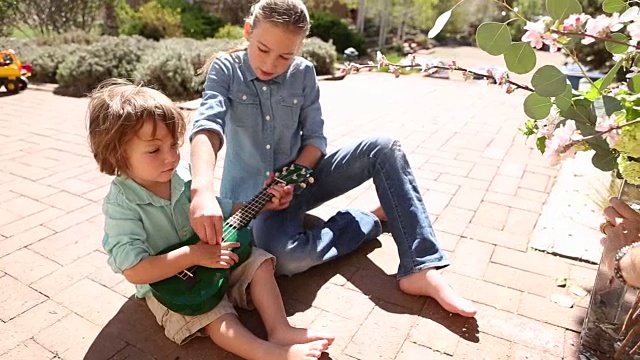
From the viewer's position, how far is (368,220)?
7.07ft

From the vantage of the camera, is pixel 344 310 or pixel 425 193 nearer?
pixel 344 310

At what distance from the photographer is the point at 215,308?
157 cm

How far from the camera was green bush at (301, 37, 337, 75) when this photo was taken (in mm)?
7578

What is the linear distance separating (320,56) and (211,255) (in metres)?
6.53

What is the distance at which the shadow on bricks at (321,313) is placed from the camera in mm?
1572

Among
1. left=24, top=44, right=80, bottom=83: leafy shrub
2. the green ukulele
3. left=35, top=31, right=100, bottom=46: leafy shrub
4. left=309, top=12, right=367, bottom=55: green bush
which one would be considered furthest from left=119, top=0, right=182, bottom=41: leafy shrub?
the green ukulele

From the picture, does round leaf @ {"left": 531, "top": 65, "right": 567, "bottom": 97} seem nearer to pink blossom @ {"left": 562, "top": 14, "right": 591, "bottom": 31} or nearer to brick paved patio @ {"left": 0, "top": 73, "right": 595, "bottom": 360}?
pink blossom @ {"left": 562, "top": 14, "right": 591, "bottom": 31}

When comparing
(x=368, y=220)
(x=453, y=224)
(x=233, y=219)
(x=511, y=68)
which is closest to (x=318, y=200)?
(x=368, y=220)

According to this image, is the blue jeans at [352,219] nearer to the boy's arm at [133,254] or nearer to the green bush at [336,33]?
the boy's arm at [133,254]

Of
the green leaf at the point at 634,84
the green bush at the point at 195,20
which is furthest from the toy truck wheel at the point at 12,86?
the green leaf at the point at 634,84

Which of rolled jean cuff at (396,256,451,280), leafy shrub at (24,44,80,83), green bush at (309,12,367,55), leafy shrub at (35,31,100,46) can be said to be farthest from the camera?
green bush at (309,12,367,55)

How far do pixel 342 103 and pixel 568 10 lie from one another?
454 centimetres

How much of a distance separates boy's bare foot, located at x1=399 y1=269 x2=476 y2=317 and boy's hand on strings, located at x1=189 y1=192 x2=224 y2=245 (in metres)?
0.77

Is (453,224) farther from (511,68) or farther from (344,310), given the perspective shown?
(511,68)
